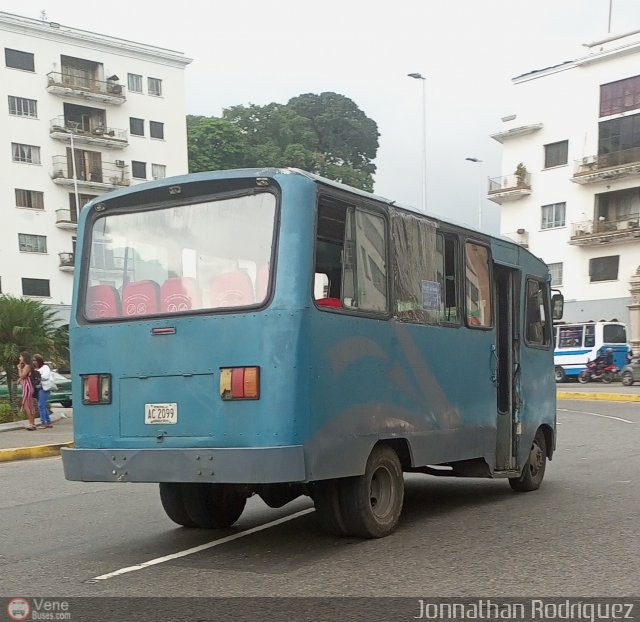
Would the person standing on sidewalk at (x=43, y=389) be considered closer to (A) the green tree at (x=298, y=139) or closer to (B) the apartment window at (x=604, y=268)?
(B) the apartment window at (x=604, y=268)

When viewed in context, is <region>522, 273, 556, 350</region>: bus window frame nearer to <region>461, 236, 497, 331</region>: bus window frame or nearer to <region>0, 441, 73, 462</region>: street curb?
<region>461, 236, 497, 331</region>: bus window frame

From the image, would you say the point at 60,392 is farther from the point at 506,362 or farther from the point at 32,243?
the point at 32,243

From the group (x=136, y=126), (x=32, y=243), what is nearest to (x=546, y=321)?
(x=32, y=243)

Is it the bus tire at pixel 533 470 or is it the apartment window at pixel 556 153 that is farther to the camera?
the apartment window at pixel 556 153

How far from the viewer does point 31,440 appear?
1656cm

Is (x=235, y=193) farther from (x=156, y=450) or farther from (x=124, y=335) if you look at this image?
(x=156, y=450)

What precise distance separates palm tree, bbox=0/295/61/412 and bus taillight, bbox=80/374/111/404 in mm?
14103

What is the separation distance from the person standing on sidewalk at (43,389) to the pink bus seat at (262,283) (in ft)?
46.5

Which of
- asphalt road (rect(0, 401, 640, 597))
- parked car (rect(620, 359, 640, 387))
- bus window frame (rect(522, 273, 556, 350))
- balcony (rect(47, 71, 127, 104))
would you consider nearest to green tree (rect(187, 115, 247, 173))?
balcony (rect(47, 71, 127, 104))

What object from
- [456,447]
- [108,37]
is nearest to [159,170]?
[108,37]

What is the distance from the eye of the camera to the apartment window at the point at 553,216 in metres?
49.2

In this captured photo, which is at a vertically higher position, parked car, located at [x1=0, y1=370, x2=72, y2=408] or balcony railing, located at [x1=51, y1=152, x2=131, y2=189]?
balcony railing, located at [x1=51, y1=152, x2=131, y2=189]

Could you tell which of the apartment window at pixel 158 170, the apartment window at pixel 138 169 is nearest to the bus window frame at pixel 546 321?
the apartment window at pixel 138 169

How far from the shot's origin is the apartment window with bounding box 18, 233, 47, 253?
48312 mm
